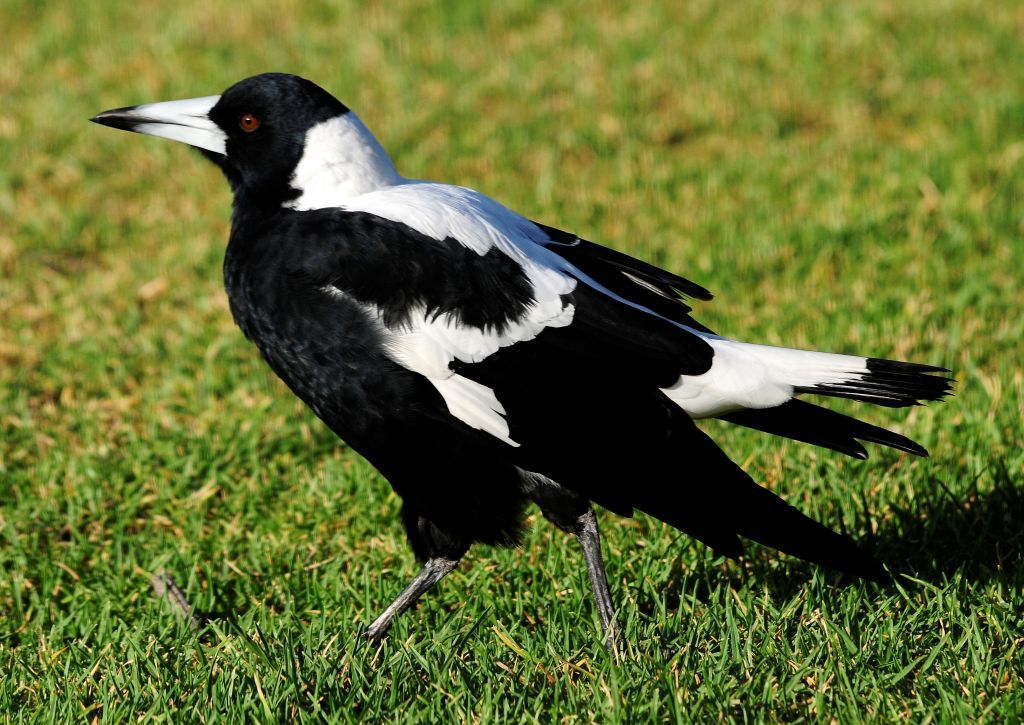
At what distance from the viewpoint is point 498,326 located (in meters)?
2.24

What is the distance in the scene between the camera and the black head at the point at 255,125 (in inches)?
99.8

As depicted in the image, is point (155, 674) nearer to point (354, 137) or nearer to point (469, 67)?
point (354, 137)

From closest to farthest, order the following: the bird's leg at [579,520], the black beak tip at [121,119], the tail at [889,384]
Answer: the tail at [889,384], the bird's leg at [579,520], the black beak tip at [121,119]

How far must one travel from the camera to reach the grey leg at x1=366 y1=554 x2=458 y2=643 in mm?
2434

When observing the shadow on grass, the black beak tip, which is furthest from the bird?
the black beak tip

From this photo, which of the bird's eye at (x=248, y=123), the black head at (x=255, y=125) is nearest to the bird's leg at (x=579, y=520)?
the black head at (x=255, y=125)

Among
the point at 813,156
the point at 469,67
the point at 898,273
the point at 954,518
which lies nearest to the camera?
the point at 954,518

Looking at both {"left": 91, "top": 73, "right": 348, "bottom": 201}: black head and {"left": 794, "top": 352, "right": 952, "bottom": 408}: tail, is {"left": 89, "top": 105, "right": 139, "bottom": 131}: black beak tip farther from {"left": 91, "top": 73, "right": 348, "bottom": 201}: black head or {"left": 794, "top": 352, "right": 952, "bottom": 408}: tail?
{"left": 794, "top": 352, "right": 952, "bottom": 408}: tail

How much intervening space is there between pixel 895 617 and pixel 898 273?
6.36 ft

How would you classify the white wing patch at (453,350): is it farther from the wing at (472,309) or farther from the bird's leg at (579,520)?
the bird's leg at (579,520)

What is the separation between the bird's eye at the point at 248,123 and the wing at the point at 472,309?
1.16 feet

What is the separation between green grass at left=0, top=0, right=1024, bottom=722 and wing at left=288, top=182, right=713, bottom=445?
0.48 meters

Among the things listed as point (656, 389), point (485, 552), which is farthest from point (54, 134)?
point (656, 389)

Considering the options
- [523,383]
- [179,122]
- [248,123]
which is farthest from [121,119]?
[523,383]
